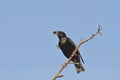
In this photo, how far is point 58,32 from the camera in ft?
52.6

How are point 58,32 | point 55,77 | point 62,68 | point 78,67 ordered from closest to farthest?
point 55,77, point 62,68, point 78,67, point 58,32

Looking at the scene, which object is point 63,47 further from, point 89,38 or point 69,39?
point 89,38

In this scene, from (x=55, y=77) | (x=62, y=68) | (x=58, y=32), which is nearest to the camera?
(x=55, y=77)

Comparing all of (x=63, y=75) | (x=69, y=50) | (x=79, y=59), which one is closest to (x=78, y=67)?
(x=79, y=59)

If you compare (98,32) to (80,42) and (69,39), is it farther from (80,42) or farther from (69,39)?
(69,39)

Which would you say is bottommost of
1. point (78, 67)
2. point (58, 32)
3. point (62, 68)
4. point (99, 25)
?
point (78, 67)

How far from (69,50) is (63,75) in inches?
339

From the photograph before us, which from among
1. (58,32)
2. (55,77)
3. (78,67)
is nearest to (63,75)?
(55,77)

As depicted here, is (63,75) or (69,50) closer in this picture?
(63,75)

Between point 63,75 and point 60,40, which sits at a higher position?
point 63,75

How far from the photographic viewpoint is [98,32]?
8.33 m

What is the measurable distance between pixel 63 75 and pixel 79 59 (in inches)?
299

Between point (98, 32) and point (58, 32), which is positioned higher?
point (98, 32)

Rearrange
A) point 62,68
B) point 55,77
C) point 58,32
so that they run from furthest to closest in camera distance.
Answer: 1. point 58,32
2. point 62,68
3. point 55,77
